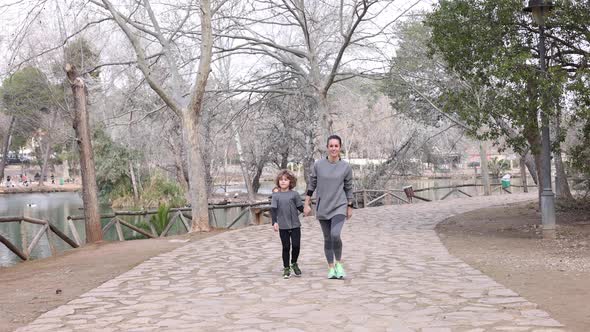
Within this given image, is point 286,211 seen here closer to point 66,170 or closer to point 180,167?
point 180,167

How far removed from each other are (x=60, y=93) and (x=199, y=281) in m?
33.5

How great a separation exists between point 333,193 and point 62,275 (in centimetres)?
440

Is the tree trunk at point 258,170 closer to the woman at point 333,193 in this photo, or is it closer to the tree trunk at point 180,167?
the tree trunk at point 180,167

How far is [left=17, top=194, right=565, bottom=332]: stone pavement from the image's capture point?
542 centimetres

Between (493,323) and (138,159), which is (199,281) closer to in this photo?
(493,323)

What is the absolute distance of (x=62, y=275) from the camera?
8906 millimetres

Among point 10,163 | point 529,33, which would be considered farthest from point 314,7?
point 10,163

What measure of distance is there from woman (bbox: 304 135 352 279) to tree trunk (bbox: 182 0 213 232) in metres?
7.90

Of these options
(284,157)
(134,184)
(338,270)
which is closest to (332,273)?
(338,270)

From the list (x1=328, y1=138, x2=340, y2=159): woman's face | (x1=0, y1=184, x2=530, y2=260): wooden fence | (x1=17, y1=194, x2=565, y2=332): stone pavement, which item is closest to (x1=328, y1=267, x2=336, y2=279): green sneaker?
(x1=17, y1=194, x2=565, y2=332): stone pavement

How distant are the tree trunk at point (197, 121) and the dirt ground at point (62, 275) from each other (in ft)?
4.80

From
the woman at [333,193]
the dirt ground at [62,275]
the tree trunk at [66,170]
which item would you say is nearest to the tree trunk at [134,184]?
the dirt ground at [62,275]

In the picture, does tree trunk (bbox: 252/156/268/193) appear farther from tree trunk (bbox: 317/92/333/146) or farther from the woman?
the woman

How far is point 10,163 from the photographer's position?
262 feet
